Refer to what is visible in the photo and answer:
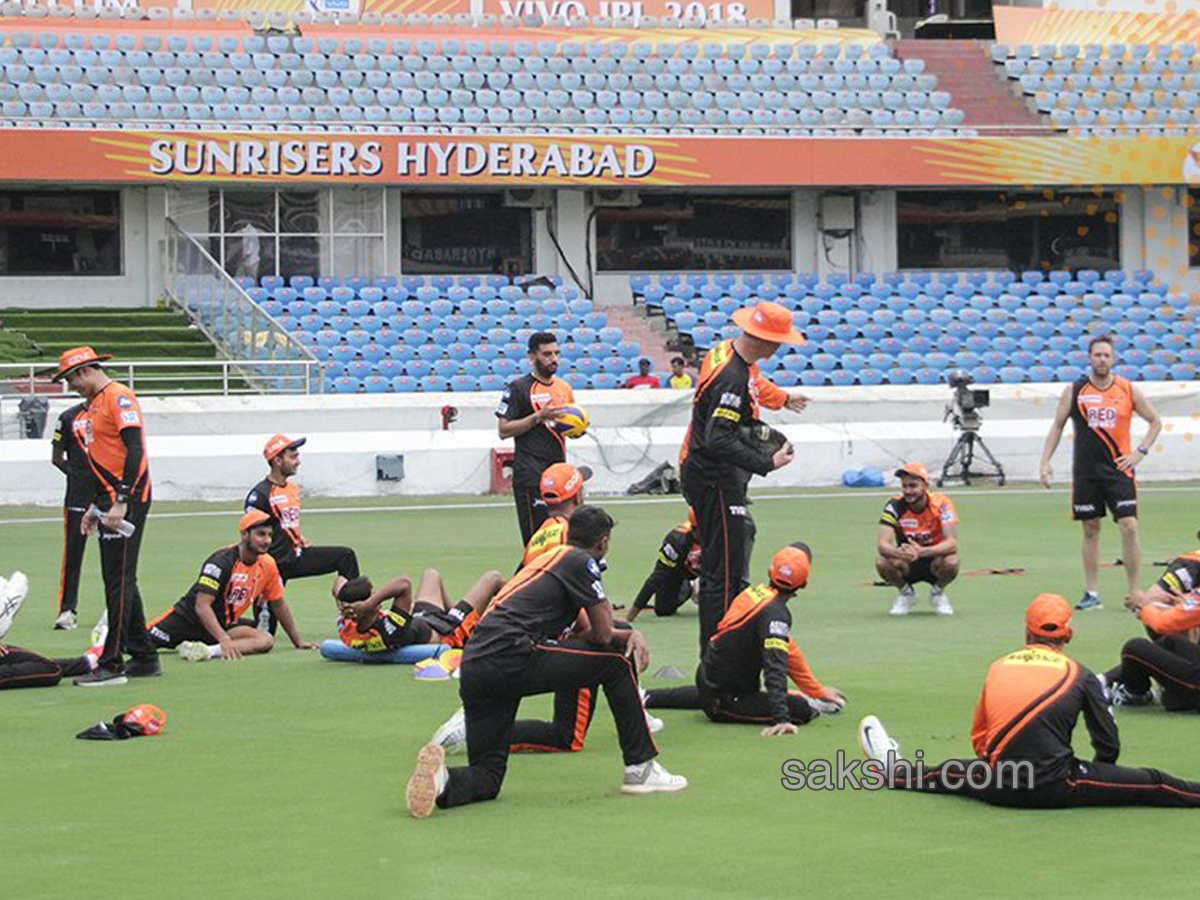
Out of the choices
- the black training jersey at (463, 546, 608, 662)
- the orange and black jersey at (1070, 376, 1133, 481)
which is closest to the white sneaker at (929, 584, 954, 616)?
the orange and black jersey at (1070, 376, 1133, 481)

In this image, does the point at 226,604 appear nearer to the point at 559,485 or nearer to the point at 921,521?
the point at 559,485

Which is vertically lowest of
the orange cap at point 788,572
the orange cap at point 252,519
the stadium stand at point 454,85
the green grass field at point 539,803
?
the green grass field at point 539,803

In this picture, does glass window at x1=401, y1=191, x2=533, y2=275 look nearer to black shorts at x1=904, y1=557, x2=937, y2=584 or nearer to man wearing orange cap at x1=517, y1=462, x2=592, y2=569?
black shorts at x1=904, y1=557, x2=937, y2=584

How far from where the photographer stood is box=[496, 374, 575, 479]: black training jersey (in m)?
14.6

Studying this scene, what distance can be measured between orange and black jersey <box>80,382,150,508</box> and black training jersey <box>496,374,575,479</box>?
3.42 meters

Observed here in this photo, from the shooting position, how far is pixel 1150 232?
139 ft

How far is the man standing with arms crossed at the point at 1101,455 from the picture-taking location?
48.1 feet

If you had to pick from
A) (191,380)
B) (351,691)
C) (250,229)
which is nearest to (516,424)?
(351,691)

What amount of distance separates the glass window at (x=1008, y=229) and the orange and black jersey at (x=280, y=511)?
1151 inches

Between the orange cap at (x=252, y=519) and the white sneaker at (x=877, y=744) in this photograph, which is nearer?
the white sneaker at (x=877, y=744)

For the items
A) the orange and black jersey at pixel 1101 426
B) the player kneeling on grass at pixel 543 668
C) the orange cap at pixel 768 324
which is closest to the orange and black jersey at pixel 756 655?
the player kneeling on grass at pixel 543 668

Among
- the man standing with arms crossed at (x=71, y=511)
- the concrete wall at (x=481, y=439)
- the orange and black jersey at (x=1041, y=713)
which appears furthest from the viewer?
the concrete wall at (x=481, y=439)

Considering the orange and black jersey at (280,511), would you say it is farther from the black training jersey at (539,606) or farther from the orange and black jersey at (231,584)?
the black training jersey at (539,606)

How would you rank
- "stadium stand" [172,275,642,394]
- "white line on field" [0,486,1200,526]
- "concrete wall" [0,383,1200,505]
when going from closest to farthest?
"white line on field" [0,486,1200,526] → "concrete wall" [0,383,1200,505] → "stadium stand" [172,275,642,394]
